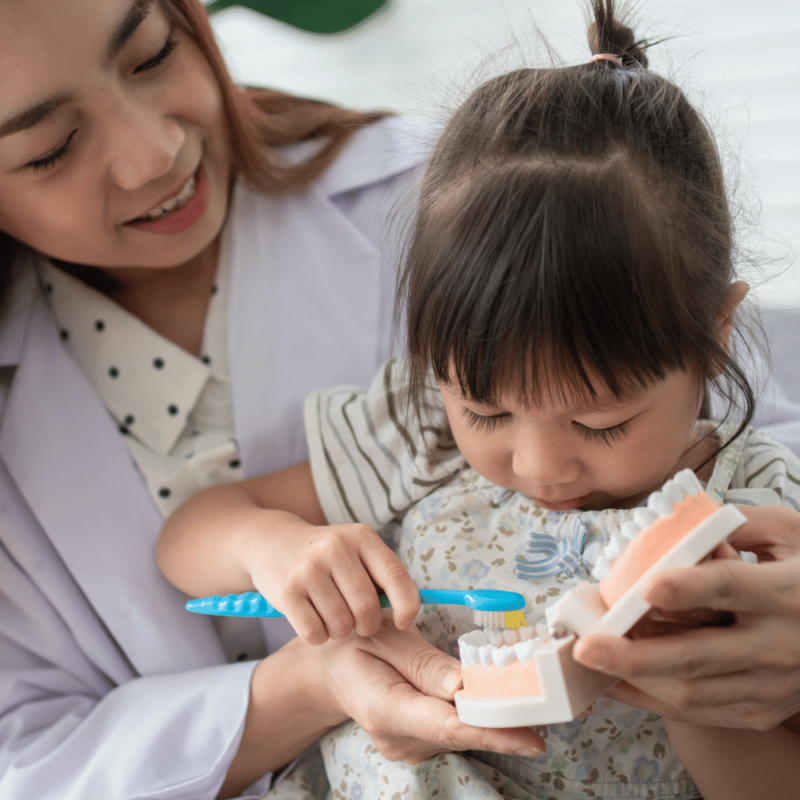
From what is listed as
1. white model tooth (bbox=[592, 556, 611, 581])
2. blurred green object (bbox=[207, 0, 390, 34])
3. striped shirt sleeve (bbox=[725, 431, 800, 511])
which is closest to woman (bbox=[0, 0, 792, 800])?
white model tooth (bbox=[592, 556, 611, 581])

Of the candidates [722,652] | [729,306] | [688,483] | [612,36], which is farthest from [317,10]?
[722,652]

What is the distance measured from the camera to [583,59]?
0.96 meters

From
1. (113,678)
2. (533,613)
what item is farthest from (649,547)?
(113,678)

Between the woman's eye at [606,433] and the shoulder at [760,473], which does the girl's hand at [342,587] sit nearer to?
the woman's eye at [606,433]

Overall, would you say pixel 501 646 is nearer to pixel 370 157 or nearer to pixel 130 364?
pixel 130 364

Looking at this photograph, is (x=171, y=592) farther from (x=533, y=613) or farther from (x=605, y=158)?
(x=605, y=158)

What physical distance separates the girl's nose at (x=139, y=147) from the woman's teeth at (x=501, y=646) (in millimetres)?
733

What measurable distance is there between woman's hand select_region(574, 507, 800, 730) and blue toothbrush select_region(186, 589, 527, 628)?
6.5 inches

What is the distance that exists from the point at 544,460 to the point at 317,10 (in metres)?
1.57

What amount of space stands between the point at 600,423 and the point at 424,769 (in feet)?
1.52

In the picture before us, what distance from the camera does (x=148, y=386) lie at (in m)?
1.26

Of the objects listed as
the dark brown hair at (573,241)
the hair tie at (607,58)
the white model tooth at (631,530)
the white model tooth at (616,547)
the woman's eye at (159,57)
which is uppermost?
the woman's eye at (159,57)

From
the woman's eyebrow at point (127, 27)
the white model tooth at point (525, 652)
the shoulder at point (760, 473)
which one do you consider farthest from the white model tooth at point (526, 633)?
the woman's eyebrow at point (127, 27)

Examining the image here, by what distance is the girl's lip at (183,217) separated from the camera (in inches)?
45.8
